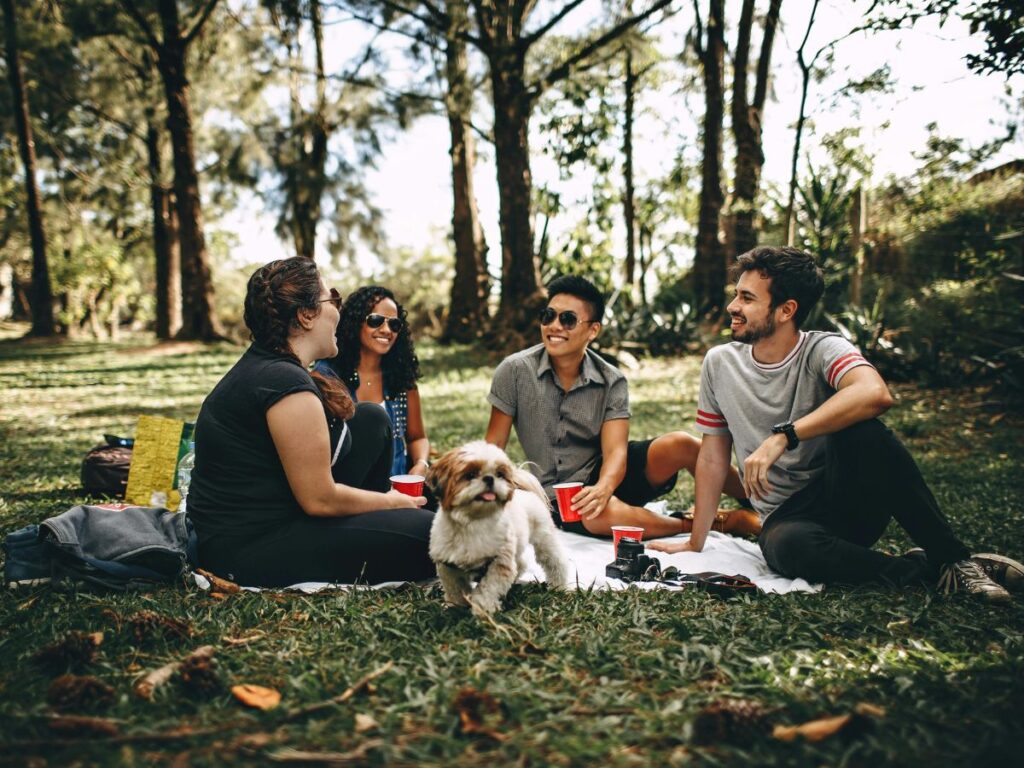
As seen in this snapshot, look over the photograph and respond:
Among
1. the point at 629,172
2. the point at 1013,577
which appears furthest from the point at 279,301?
the point at 629,172

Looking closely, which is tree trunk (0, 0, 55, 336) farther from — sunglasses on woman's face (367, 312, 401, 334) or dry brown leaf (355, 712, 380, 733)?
dry brown leaf (355, 712, 380, 733)

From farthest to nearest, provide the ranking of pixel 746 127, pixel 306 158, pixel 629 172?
1. pixel 629 172
2. pixel 306 158
3. pixel 746 127

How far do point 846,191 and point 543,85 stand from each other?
5980 mm

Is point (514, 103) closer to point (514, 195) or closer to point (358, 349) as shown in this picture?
point (514, 195)

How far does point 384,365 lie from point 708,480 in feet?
7.16

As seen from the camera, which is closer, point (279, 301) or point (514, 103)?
point (279, 301)

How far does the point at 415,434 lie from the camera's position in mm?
4828

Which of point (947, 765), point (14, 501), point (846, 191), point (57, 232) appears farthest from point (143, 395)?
point (57, 232)

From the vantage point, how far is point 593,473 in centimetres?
438

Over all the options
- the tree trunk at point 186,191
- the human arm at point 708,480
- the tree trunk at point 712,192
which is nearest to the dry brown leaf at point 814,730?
the human arm at point 708,480

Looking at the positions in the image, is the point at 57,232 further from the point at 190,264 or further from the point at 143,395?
the point at 143,395

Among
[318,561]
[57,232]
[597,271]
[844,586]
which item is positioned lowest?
[844,586]

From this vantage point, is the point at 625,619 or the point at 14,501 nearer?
the point at 625,619

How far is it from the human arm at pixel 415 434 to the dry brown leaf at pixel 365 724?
8.67ft
